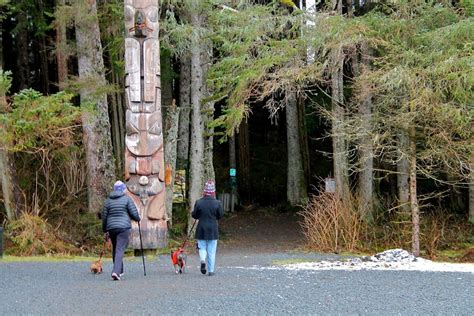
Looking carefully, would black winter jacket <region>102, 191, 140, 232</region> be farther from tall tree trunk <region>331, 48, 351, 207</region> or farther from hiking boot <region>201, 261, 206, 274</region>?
tall tree trunk <region>331, 48, 351, 207</region>

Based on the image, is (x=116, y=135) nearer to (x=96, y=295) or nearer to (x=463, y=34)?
(x=463, y=34)

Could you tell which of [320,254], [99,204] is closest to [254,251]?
[320,254]

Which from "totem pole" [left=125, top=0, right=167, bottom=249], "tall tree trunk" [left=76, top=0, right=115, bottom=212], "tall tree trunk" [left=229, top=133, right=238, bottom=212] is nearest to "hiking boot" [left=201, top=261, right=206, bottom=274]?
"totem pole" [left=125, top=0, right=167, bottom=249]

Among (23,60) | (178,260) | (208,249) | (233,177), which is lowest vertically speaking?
(178,260)

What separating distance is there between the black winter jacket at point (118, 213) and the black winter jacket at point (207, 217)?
2.60 feet

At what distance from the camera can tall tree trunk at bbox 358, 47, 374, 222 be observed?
38.3 feet

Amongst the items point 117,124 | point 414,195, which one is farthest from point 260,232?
point 414,195

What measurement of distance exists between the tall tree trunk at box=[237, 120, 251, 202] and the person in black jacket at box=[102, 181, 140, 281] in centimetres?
1497

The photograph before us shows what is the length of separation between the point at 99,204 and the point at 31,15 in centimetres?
Result: 707

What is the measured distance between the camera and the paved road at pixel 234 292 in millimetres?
5746

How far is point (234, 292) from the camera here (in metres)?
6.64

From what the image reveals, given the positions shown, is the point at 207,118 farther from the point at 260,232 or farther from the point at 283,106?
the point at 260,232

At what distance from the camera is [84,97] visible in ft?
44.1

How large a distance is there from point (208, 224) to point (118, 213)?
113cm
